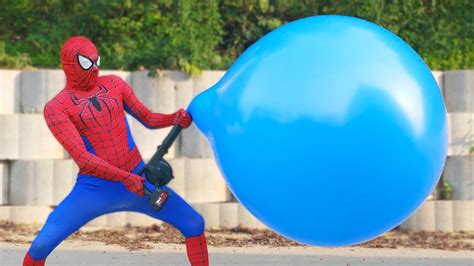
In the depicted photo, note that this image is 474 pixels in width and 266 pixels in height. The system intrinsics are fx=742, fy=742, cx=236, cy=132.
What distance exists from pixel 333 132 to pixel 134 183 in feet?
4.45

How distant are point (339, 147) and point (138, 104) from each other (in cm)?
165

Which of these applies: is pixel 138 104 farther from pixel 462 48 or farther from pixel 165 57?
pixel 462 48

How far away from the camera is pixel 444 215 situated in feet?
28.5

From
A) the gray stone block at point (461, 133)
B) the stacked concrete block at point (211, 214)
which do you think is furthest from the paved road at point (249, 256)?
the gray stone block at point (461, 133)

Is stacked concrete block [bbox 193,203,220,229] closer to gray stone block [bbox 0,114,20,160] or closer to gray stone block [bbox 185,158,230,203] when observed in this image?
gray stone block [bbox 185,158,230,203]

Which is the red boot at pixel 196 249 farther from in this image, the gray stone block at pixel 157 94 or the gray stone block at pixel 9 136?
the gray stone block at pixel 9 136

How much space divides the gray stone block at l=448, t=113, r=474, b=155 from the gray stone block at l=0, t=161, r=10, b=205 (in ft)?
17.6

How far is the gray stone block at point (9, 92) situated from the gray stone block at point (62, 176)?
0.95m

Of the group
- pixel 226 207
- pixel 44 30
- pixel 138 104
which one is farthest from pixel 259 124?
pixel 44 30

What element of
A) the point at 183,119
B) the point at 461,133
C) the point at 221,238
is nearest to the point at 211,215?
the point at 221,238

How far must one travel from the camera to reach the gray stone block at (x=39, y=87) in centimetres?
896

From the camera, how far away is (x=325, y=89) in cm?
→ 372

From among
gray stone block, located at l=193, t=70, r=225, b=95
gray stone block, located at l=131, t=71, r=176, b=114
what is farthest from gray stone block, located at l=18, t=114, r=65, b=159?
gray stone block, located at l=193, t=70, r=225, b=95

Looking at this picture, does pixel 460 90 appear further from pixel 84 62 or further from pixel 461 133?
pixel 84 62
